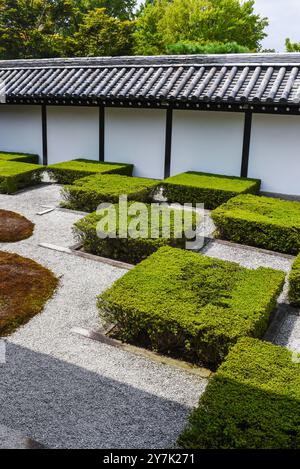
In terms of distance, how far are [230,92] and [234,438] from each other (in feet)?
34.0

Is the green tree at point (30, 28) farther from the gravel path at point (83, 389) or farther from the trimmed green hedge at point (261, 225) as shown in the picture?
the gravel path at point (83, 389)

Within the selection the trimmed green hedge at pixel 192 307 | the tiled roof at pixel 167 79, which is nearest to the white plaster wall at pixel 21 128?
the tiled roof at pixel 167 79

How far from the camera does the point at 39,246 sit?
9102 mm

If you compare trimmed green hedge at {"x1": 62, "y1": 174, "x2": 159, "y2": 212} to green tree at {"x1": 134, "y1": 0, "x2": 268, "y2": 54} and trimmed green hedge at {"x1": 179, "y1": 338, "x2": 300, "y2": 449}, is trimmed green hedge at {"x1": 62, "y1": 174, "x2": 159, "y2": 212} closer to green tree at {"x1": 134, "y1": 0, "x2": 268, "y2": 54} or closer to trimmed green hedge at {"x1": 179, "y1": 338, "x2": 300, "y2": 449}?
trimmed green hedge at {"x1": 179, "y1": 338, "x2": 300, "y2": 449}

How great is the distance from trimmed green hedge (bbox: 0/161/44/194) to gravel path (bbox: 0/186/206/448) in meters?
6.66

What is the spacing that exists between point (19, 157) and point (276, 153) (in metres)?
8.72

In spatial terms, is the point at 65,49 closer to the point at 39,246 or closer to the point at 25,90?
the point at 25,90

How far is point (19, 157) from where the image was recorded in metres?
15.8

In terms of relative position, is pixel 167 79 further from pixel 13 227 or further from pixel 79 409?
pixel 79 409

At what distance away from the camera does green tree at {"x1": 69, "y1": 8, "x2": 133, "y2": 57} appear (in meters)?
35.2

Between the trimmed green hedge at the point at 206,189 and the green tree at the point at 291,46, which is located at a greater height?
the green tree at the point at 291,46

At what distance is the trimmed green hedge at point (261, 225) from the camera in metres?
8.82

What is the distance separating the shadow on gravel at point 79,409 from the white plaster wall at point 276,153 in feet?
30.5

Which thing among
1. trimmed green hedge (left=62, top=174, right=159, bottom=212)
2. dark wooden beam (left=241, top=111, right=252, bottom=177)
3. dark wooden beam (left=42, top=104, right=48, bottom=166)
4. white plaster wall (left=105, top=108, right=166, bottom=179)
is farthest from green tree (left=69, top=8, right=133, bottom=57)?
trimmed green hedge (left=62, top=174, right=159, bottom=212)
